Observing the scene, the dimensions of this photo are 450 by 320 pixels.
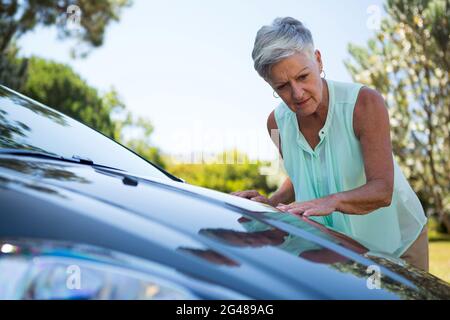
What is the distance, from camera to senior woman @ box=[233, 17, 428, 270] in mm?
2400

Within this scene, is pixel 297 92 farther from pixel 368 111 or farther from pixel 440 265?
pixel 440 265

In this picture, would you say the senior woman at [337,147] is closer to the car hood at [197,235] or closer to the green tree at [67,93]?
the car hood at [197,235]

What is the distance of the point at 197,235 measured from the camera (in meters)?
1.27

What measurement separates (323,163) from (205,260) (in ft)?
5.24

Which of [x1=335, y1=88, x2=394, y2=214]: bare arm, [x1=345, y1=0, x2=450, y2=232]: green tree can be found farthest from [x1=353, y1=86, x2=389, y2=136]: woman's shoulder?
[x1=345, y1=0, x2=450, y2=232]: green tree

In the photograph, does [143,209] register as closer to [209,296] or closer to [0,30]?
[209,296]

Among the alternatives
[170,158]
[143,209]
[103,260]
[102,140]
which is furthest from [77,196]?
[170,158]

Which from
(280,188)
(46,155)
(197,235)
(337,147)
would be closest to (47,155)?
(46,155)

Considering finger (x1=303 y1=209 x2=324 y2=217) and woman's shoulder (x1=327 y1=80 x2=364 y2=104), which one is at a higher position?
woman's shoulder (x1=327 y1=80 x2=364 y2=104)

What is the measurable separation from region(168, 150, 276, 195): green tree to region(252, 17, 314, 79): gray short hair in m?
24.6

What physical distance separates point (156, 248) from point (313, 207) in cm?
102

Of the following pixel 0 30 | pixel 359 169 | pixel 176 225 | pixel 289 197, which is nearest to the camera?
pixel 176 225

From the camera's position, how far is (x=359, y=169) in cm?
263

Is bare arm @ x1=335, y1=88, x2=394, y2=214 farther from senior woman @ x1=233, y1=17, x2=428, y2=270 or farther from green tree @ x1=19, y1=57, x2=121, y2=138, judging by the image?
green tree @ x1=19, y1=57, x2=121, y2=138
